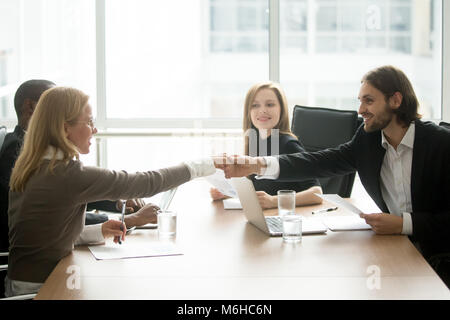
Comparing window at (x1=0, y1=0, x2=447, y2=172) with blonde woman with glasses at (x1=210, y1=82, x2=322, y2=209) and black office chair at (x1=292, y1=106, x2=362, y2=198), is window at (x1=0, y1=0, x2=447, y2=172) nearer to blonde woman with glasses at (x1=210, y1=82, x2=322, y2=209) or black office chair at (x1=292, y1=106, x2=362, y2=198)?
A: black office chair at (x1=292, y1=106, x2=362, y2=198)

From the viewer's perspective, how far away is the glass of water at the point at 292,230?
2330mm

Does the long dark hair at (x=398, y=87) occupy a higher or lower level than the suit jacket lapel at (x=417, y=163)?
higher

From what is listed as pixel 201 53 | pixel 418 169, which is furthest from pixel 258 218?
pixel 201 53

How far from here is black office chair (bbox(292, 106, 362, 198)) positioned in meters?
3.40

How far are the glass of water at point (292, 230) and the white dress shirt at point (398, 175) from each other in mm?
514

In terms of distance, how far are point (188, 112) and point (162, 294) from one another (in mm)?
3655

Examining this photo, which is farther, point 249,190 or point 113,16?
point 113,16

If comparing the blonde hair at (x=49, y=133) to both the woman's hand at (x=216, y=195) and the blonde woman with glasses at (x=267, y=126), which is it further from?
the blonde woman with glasses at (x=267, y=126)

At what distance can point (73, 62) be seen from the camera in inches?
211

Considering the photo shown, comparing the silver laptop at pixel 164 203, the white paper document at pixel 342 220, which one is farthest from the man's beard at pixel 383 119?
the silver laptop at pixel 164 203
